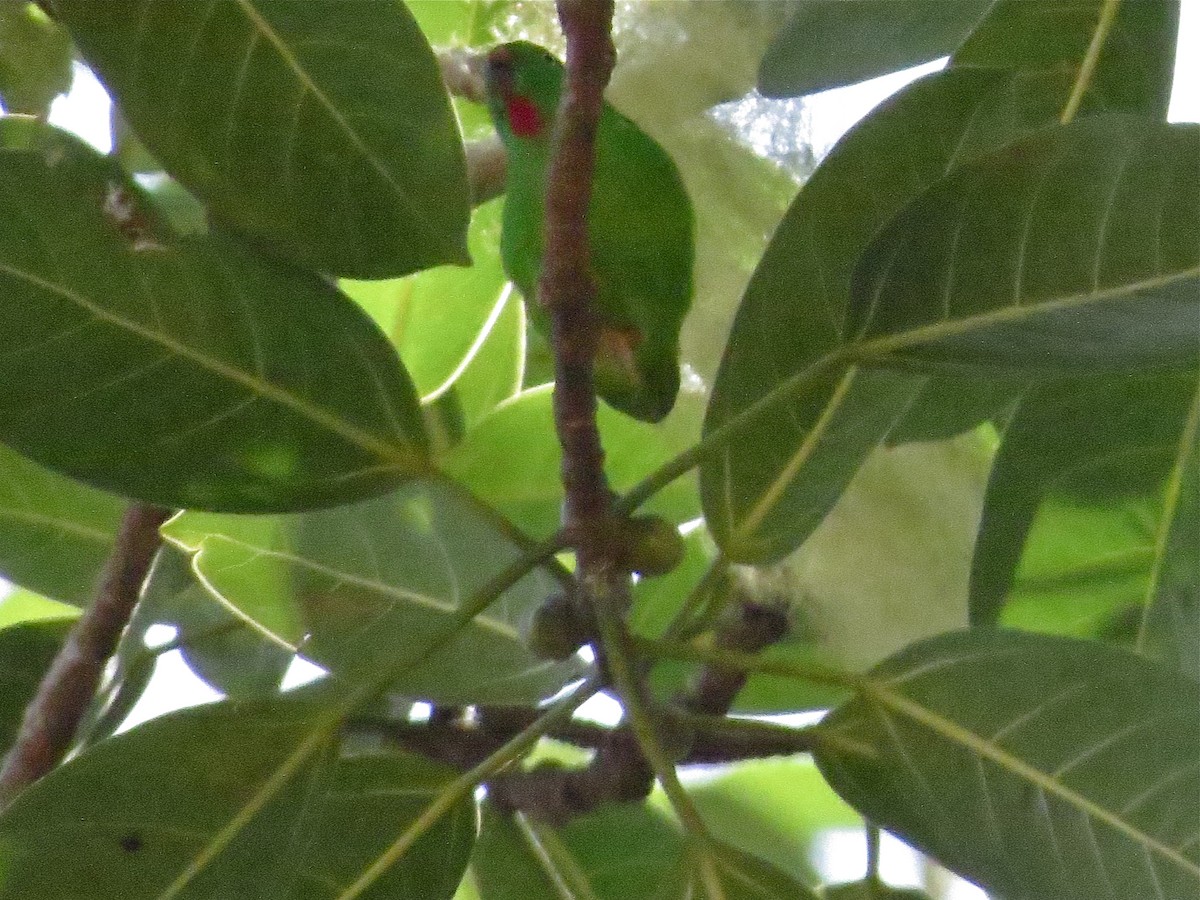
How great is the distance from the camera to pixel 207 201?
1.97 feet

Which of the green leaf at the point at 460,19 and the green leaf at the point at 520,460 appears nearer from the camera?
the green leaf at the point at 520,460

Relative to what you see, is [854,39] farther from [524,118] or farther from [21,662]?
[21,662]

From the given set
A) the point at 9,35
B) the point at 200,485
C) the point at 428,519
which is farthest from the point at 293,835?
the point at 9,35

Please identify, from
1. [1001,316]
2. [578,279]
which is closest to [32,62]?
[578,279]

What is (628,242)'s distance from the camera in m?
0.75

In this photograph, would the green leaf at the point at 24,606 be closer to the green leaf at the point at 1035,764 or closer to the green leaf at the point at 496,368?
the green leaf at the point at 496,368

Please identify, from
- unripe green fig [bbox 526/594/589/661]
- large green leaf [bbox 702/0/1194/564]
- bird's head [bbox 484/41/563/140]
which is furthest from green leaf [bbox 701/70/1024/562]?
bird's head [bbox 484/41/563/140]

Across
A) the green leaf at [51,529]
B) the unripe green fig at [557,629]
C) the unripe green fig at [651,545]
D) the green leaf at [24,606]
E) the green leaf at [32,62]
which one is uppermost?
the green leaf at [32,62]

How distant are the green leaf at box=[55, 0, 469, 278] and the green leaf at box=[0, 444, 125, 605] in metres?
0.42

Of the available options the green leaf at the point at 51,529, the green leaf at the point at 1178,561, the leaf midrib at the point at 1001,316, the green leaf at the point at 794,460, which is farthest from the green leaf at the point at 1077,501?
the green leaf at the point at 51,529

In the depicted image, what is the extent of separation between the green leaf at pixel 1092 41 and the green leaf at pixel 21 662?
2.30ft

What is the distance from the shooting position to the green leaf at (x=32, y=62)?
0.84 meters

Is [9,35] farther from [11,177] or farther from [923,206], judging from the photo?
[923,206]

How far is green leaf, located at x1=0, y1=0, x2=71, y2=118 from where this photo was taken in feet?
2.74
